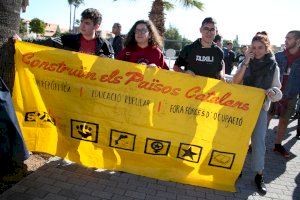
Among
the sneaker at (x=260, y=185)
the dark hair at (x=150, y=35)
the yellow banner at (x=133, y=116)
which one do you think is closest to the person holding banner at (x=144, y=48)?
the dark hair at (x=150, y=35)

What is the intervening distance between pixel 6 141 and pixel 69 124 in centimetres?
109

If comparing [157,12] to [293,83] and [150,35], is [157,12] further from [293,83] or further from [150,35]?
[150,35]

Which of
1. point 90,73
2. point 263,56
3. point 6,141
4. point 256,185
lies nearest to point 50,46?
point 90,73

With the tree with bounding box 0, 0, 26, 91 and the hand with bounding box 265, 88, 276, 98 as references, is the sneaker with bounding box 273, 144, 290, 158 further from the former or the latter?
the tree with bounding box 0, 0, 26, 91

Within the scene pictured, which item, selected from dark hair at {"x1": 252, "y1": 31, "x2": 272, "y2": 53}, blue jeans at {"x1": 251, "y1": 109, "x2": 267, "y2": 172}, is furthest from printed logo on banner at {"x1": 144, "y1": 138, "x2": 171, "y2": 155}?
dark hair at {"x1": 252, "y1": 31, "x2": 272, "y2": 53}

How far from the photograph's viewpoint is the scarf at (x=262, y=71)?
4.66 meters

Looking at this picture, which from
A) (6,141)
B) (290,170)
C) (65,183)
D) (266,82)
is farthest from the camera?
(290,170)

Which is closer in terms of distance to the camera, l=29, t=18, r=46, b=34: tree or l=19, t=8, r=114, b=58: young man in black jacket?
l=19, t=8, r=114, b=58: young man in black jacket

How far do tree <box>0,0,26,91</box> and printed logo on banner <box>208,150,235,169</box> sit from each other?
270 centimetres

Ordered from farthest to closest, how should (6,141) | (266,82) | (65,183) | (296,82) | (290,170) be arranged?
1. (296,82)
2. (290,170)
3. (266,82)
4. (65,183)
5. (6,141)

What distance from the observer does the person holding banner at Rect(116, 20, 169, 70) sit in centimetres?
455

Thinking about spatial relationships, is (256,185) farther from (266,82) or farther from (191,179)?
(266,82)

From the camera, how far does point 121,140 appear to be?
4480mm

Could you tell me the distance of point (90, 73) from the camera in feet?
14.3
